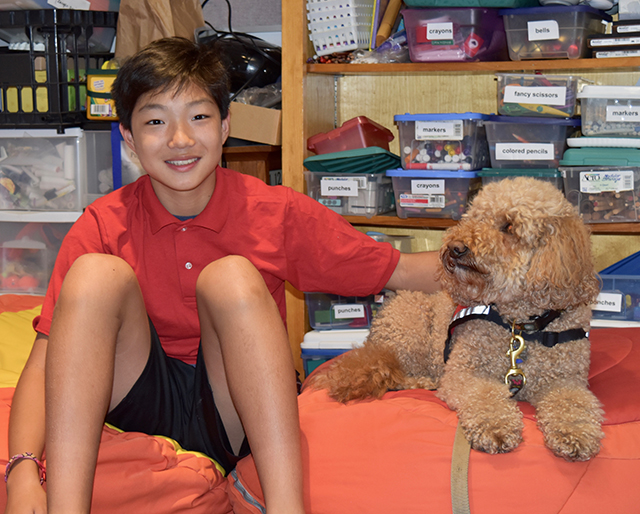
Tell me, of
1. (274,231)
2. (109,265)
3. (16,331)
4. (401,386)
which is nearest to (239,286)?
(109,265)

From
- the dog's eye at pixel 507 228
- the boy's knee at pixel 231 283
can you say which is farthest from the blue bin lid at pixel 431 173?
the boy's knee at pixel 231 283

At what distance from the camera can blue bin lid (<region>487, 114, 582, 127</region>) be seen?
166 cm

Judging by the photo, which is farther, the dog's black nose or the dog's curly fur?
the dog's black nose

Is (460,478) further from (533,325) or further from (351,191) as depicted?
(351,191)

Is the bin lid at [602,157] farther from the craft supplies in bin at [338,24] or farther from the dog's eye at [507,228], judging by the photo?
the craft supplies in bin at [338,24]

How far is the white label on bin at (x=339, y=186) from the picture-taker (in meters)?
1.87

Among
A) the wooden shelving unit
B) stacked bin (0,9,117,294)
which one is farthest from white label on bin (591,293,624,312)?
stacked bin (0,9,117,294)

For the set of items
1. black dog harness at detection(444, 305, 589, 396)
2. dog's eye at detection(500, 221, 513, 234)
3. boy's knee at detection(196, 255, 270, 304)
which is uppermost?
dog's eye at detection(500, 221, 513, 234)

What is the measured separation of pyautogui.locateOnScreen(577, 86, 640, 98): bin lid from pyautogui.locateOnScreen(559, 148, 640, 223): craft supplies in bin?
14 cm

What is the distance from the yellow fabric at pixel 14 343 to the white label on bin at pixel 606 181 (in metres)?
1.54

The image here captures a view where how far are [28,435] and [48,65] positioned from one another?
4.70 feet

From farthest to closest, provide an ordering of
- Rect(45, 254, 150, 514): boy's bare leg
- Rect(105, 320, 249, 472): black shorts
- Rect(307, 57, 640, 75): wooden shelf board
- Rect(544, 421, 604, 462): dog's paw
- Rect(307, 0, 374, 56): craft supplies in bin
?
Rect(307, 0, 374, 56): craft supplies in bin < Rect(307, 57, 640, 75): wooden shelf board < Rect(105, 320, 249, 472): black shorts < Rect(544, 421, 604, 462): dog's paw < Rect(45, 254, 150, 514): boy's bare leg

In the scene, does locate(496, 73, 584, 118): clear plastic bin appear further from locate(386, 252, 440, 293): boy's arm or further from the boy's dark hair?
the boy's dark hair

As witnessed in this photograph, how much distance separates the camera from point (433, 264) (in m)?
1.42
